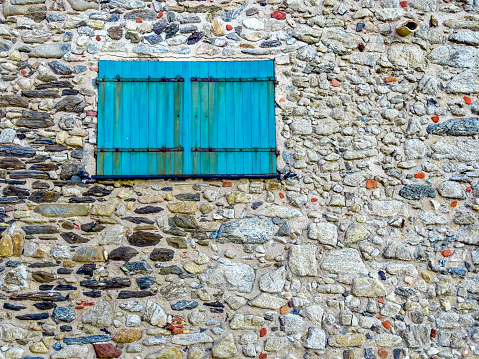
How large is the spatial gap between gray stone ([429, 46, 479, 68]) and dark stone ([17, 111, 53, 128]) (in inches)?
152

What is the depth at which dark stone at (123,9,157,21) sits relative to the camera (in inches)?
179

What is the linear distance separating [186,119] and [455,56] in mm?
2800

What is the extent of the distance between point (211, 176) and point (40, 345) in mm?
2132

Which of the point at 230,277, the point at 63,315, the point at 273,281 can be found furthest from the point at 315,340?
the point at 63,315

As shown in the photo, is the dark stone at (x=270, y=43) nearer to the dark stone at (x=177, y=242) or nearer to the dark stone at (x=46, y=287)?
the dark stone at (x=177, y=242)

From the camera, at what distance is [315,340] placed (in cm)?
407

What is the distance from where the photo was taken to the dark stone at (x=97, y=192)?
428 centimetres

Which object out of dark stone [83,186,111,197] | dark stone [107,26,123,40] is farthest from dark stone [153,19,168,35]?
dark stone [83,186,111,197]

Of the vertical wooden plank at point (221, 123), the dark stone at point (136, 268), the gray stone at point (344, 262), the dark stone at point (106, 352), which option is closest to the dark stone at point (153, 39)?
the vertical wooden plank at point (221, 123)

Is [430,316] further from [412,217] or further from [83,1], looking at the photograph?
[83,1]

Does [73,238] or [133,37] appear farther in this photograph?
[133,37]

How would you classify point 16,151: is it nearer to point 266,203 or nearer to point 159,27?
point 159,27

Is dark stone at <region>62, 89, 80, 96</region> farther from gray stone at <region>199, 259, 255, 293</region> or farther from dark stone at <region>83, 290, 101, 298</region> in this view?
gray stone at <region>199, 259, 255, 293</region>

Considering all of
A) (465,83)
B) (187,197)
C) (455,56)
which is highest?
(455,56)
